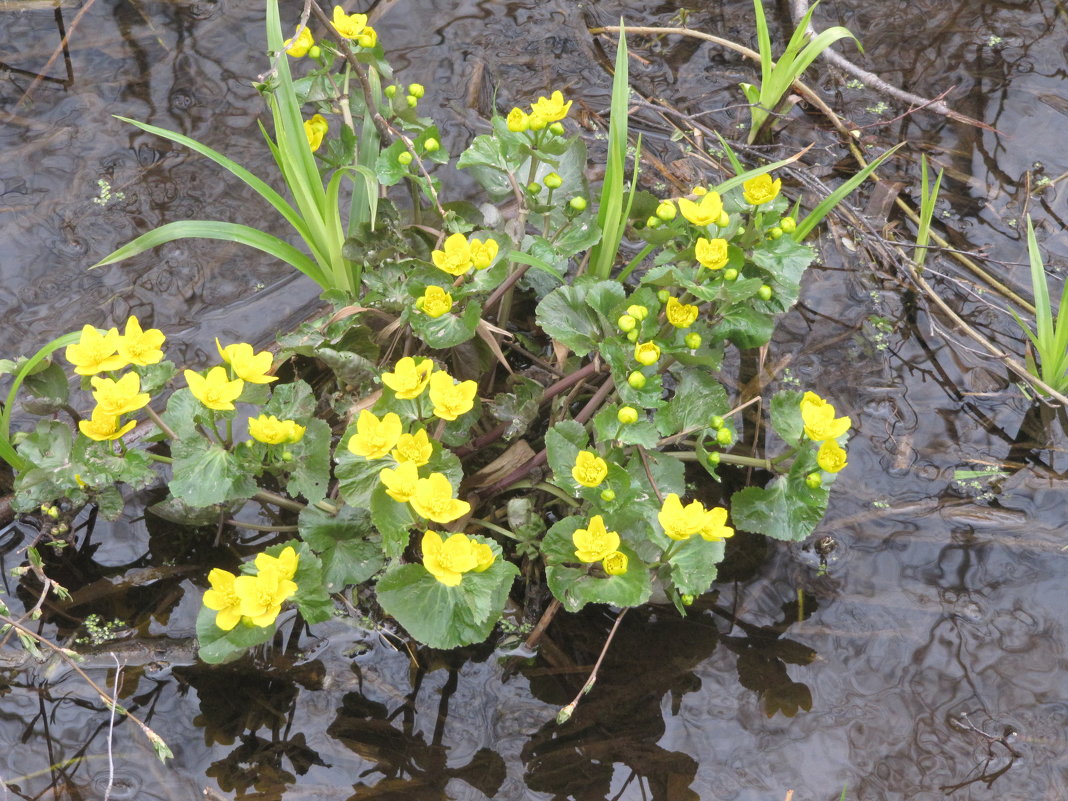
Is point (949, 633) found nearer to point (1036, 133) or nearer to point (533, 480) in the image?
point (533, 480)

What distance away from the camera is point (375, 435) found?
214 cm

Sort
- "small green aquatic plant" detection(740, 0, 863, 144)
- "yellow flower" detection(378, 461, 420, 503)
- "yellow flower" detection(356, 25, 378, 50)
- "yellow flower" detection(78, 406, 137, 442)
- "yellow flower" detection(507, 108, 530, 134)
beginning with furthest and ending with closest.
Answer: "small green aquatic plant" detection(740, 0, 863, 144) < "yellow flower" detection(356, 25, 378, 50) < "yellow flower" detection(507, 108, 530, 134) < "yellow flower" detection(78, 406, 137, 442) < "yellow flower" detection(378, 461, 420, 503)

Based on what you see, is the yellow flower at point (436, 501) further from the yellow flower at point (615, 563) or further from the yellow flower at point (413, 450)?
the yellow flower at point (615, 563)

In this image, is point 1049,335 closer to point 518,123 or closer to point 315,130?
point 518,123

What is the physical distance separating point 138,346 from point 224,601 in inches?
25.3

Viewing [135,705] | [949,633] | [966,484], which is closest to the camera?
[135,705]

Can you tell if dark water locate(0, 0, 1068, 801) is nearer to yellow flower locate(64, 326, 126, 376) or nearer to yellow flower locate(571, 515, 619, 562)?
yellow flower locate(571, 515, 619, 562)

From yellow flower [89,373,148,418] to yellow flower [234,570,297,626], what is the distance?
18.4 inches

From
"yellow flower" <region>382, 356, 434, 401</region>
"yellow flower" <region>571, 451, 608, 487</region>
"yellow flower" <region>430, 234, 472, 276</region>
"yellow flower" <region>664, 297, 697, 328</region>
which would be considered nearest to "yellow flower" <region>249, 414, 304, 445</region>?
"yellow flower" <region>382, 356, 434, 401</region>

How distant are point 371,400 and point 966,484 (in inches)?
71.4

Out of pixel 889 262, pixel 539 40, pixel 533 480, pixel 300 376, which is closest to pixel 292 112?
pixel 300 376

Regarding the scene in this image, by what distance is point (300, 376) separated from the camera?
2.99 meters

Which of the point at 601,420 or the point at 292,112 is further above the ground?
the point at 292,112

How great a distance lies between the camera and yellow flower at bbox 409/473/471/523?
2066mm
